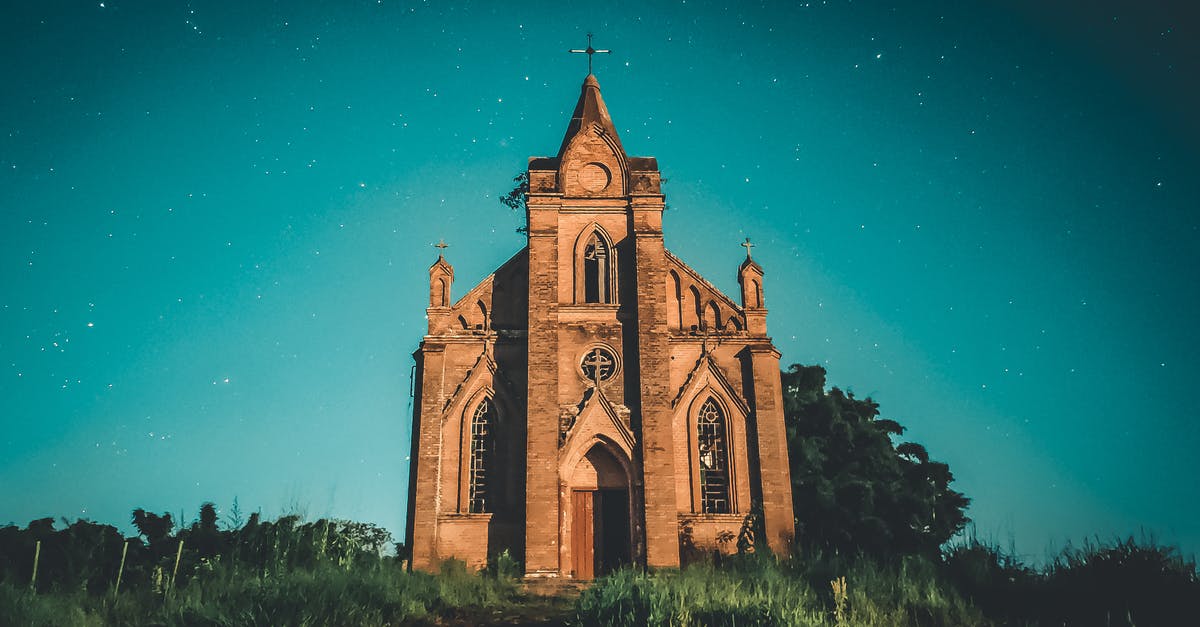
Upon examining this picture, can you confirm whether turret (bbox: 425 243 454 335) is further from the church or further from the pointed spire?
the pointed spire

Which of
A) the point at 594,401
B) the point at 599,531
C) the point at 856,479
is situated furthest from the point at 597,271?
the point at 856,479

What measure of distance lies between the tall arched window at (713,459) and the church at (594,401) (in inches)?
1.7

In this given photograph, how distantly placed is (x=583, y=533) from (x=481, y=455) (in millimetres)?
3766

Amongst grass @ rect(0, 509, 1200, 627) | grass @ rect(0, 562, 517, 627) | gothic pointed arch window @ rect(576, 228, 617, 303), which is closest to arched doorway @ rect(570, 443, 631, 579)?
gothic pointed arch window @ rect(576, 228, 617, 303)

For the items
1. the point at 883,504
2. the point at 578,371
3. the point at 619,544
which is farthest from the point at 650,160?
the point at 883,504

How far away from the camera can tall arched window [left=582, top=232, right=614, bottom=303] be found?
24.9m

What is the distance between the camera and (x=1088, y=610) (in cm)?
1174

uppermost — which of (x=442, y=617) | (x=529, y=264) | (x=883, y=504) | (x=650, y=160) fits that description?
(x=650, y=160)

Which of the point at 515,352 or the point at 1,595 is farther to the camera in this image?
the point at 515,352

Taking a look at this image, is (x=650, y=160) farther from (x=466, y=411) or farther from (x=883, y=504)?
(x=883, y=504)

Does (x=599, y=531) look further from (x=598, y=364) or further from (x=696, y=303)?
(x=696, y=303)

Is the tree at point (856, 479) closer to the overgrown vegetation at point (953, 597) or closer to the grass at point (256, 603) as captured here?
the overgrown vegetation at point (953, 597)

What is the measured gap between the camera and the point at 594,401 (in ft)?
75.6

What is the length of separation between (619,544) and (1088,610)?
504 inches
